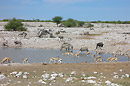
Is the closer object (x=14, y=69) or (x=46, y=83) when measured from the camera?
(x=46, y=83)

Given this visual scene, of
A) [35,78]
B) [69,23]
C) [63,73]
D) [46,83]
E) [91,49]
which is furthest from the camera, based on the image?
[69,23]

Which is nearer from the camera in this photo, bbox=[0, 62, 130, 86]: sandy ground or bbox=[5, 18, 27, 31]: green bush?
bbox=[0, 62, 130, 86]: sandy ground

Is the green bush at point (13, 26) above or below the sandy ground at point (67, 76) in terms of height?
above

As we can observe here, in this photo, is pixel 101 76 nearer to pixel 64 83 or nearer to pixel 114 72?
pixel 114 72

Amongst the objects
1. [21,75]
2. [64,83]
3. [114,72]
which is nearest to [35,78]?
[21,75]

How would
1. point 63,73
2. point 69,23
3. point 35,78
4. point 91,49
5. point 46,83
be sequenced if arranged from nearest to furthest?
point 46,83 < point 35,78 < point 63,73 < point 91,49 < point 69,23

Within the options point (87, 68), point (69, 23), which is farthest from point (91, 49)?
point (69, 23)

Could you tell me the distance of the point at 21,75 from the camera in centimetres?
1029

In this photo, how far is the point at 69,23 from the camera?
214 ft

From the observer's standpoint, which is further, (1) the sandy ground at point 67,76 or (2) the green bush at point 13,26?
(2) the green bush at point 13,26

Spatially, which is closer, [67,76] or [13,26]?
[67,76]

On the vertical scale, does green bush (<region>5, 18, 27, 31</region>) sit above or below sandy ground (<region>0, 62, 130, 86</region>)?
above

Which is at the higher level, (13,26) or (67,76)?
(13,26)

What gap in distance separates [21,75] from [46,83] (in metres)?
1.81
